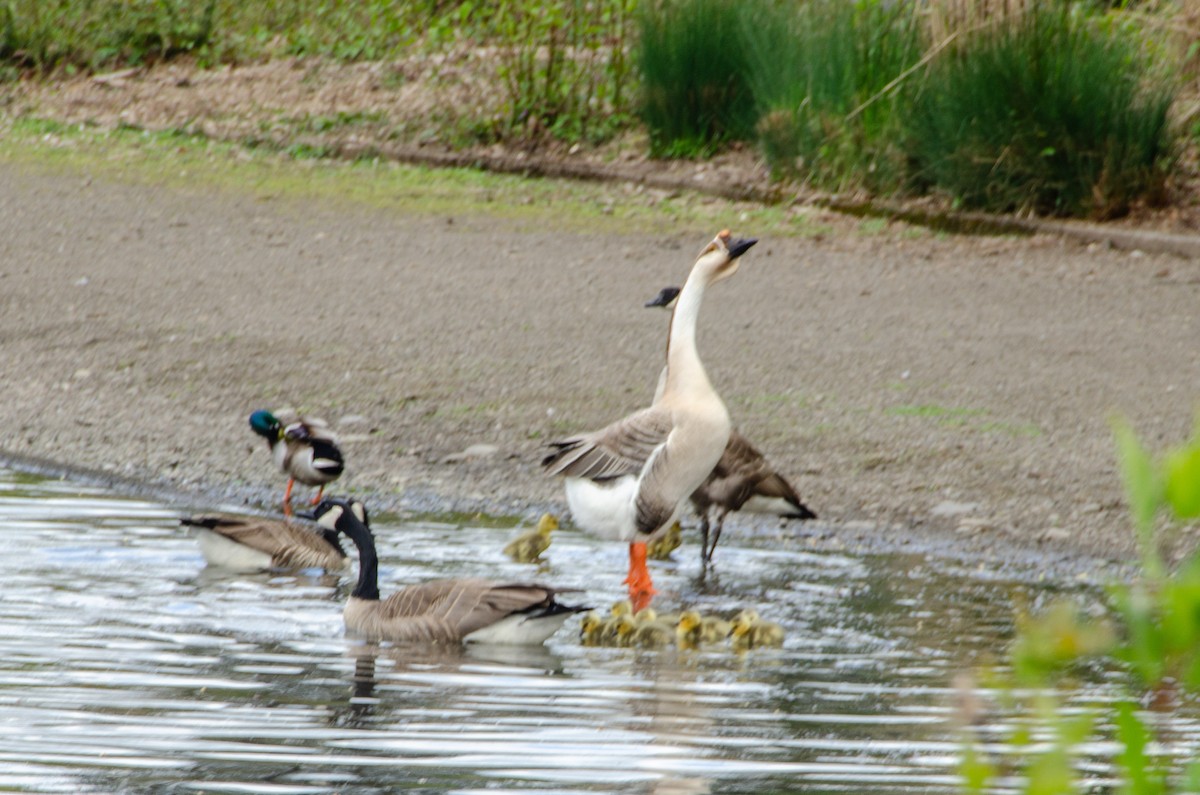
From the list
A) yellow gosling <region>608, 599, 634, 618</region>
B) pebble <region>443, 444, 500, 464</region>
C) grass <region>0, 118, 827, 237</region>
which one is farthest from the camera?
grass <region>0, 118, 827, 237</region>

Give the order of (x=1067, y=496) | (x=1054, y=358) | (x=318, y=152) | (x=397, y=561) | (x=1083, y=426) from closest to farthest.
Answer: (x=397, y=561) → (x=1067, y=496) → (x=1083, y=426) → (x=1054, y=358) → (x=318, y=152)

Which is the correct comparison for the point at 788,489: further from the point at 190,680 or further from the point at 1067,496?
the point at 190,680

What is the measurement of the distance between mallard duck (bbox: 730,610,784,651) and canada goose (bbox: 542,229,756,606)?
3.49 ft

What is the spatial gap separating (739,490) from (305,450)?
2160 mm

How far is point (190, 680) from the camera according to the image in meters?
5.95

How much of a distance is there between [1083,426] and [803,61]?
27.4ft

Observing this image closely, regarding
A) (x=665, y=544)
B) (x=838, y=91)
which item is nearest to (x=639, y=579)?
(x=665, y=544)

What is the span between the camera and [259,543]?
26.5 ft

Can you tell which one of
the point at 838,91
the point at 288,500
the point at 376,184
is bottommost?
the point at 376,184

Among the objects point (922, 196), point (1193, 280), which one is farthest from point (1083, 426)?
point (922, 196)

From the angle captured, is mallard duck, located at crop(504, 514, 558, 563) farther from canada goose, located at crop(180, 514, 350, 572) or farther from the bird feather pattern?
the bird feather pattern

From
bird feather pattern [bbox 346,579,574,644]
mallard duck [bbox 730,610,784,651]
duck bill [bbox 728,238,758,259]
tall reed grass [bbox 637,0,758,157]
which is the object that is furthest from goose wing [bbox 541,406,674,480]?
tall reed grass [bbox 637,0,758,157]

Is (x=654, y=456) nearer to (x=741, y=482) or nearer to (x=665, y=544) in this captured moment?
(x=741, y=482)

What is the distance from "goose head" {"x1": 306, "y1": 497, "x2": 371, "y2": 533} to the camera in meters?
7.66
